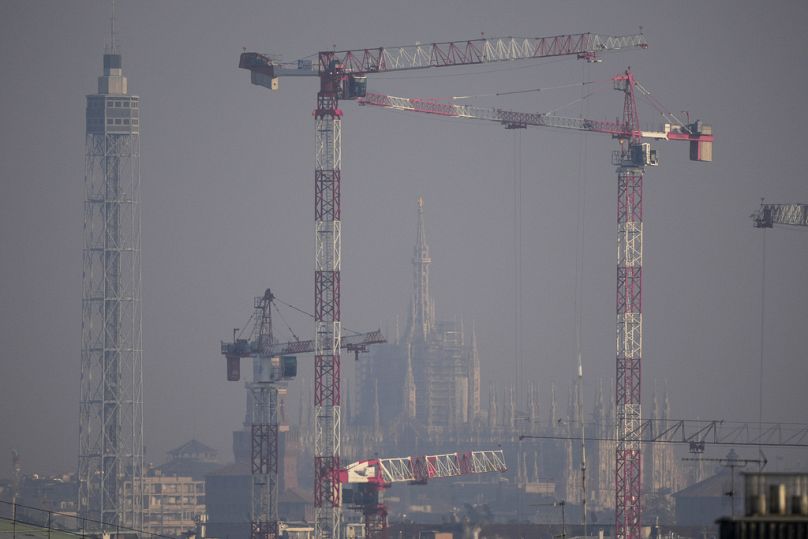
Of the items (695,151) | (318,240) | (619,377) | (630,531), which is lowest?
(630,531)

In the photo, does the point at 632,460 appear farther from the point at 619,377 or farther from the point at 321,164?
the point at 321,164

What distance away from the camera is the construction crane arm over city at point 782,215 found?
18612 centimetres

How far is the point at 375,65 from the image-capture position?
178 meters

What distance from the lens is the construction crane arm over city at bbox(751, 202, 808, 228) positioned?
186 metres

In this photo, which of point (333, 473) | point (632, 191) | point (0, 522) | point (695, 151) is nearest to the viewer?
point (0, 522)

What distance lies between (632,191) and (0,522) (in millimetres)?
68970

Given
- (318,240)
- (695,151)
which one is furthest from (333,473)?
(695,151)

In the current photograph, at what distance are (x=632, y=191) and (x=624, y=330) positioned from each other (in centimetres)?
1382

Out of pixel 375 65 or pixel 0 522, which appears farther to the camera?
pixel 375 65

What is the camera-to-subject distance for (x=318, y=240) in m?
170

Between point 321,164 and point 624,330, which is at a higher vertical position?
point 321,164

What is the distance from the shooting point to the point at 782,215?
189 metres

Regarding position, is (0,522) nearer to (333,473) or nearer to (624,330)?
(333,473)

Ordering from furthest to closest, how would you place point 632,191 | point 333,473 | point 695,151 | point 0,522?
point 695,151 < point 632,191 < point 333,473 < point 0,522
